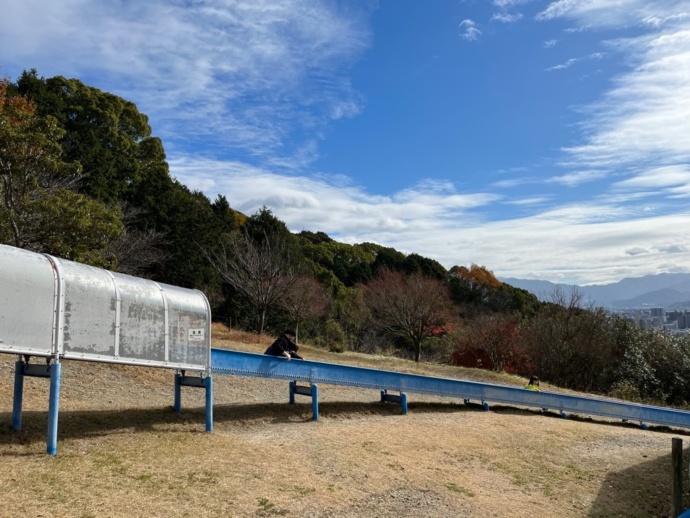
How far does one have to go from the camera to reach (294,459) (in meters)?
8.78

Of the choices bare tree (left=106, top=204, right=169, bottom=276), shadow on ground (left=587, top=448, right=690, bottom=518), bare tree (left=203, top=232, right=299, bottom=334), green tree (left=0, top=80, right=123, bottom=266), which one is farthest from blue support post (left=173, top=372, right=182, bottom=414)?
bare tree (left=203, top=232, right=299, bottom=334)

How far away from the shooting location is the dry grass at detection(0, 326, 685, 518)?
6.73 meters

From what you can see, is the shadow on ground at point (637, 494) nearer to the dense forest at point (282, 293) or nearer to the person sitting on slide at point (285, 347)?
the person sitting on slide at point (285, 347)

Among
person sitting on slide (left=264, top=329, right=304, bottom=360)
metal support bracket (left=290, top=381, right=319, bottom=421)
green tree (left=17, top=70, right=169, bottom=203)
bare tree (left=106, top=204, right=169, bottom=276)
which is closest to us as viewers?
metal support bracket (left=290, top=381, right=319, bottom=421)

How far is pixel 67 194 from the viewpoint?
1445 centimetres

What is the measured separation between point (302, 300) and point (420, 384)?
18427 millimetres

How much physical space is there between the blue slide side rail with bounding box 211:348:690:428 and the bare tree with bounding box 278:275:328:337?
55.0 feet

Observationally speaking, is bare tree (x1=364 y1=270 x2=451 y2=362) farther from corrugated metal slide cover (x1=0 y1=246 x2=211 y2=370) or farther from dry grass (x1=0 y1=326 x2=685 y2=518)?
corrugated metal slide cover (x1=0 y1=246 x2=211 y2=370)

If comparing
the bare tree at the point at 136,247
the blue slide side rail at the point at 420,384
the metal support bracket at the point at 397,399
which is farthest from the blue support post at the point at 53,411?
the bare tree at the point at 136,247

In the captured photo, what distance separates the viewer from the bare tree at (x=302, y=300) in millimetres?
32938

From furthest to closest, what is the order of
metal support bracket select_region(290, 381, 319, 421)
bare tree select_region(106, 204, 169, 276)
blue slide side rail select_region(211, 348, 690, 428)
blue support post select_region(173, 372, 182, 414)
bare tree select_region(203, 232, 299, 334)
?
1. bare tree select_region(203, 232, 299, 334)
2. bare tree select_region(106, 204, 169, 276)
3. metal support bracket select_region(290, 381, 319, 421)
4. blue slide side rail select_region(211, 348, 690, 428)
5. blue support post select_region(173, 372, 182, 414)

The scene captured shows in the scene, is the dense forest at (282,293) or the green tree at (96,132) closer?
the dense forest at (282,293)

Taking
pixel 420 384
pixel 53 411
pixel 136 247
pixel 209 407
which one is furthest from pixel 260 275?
pixel 53 411

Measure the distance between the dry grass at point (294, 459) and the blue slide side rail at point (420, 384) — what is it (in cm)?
74
